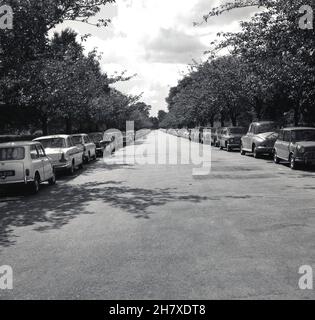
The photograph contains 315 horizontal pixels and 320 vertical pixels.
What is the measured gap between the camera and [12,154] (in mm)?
13031

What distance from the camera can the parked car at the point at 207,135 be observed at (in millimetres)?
39325

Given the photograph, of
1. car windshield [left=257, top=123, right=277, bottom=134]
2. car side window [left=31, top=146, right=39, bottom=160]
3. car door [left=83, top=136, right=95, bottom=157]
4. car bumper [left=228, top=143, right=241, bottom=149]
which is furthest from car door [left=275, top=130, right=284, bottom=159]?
car side window [left=31, top=146, right=39, bottom=160]

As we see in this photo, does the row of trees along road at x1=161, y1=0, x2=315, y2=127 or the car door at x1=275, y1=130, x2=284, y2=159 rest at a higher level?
the row of trees along road at x1=161, y1=0, x2=315, y2=127

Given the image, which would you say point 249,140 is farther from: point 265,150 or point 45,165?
point 45,165

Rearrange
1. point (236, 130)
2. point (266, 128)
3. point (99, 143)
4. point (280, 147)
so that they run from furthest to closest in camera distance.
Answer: point (236, 130)
point (99, 143)
point (266, 128)
point (280, 147)

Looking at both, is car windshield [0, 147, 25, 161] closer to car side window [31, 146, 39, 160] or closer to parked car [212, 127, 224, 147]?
car side window [31, 146, 39, 160]

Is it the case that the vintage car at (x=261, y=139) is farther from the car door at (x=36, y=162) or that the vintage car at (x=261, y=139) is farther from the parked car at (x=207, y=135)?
the parked car at (x=207, y=135)

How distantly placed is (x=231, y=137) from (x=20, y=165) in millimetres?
19357

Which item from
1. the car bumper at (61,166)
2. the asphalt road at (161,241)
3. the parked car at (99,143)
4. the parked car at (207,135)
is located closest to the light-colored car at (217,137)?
the parked car at (207,135)

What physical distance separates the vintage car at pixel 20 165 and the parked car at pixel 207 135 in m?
26.1

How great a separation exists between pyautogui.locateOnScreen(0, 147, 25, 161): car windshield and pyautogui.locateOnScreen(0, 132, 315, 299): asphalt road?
1.19m

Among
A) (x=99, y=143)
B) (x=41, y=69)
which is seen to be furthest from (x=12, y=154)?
(x=99, y=143)

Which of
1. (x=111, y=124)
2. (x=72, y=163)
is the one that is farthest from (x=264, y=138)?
(x=111, y=124)

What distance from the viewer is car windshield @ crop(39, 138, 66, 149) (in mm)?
18172
